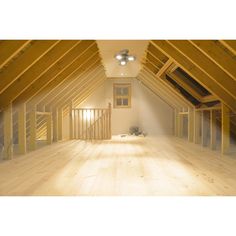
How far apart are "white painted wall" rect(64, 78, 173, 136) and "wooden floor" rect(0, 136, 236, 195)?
19.1 feet

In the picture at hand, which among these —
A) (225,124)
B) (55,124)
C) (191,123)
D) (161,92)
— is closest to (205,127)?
(191,123)

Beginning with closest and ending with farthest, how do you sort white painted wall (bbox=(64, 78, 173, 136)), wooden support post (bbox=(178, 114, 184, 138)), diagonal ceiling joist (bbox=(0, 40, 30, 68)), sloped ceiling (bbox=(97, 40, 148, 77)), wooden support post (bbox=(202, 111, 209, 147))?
diagonal ceiling joist (bbox=(0, 40, 30, 68)) → sloped ceiling (bbox=(97, 40, 148, 77)) → wooden support post (bbox=(202, 111, 209, 147)) → wooden support post (bbox=(178, 114, 184, 138)) → white painted wall (bbox=(64, 78, 173, 136))

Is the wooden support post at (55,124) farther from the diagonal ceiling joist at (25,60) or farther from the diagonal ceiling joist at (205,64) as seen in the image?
the diagonal ceiling joist at (205,64)

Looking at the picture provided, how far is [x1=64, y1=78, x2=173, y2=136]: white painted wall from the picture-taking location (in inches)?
405

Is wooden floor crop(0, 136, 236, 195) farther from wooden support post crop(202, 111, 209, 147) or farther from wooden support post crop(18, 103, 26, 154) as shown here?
wooden support post crop(202, 111, 209, 147)

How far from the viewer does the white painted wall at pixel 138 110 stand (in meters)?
10.3

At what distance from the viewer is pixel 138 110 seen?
10594 millimetres

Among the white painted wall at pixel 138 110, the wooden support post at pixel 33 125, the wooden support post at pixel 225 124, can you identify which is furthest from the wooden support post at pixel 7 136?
the white painted wall at pixel 138 110

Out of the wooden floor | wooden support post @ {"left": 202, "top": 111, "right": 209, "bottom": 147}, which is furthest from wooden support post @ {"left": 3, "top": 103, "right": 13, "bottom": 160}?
wooden support post @ {"left": 202, "top": 111, "right": 209, "bottom": 147}

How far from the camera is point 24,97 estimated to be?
4.48m

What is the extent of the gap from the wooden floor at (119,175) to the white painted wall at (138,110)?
5.83 metres

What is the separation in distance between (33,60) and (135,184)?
6.72 ft
